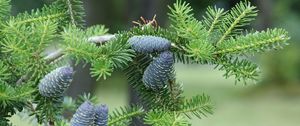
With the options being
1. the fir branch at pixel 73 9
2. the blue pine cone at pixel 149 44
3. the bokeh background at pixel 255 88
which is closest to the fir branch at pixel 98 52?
the blue pine cone at pixel 149 44

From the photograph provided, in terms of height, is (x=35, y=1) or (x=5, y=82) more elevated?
(x=35, y=1)

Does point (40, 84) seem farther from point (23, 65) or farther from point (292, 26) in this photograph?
point (292, 26)

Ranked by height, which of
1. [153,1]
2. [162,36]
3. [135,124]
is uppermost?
[153,1]

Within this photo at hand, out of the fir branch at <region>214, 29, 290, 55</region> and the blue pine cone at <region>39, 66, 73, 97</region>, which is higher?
the fir branch at <region>214, 29, 290, 55</region>

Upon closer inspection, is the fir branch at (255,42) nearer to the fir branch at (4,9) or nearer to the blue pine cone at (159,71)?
the blue pine cone at (159,71)

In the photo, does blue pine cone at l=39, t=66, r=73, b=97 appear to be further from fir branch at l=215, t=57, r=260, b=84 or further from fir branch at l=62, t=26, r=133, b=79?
fir branch at l=215, t=57, r=260, b=84

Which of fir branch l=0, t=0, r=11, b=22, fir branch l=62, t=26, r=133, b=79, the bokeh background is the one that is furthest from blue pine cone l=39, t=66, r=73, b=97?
the bokeh background

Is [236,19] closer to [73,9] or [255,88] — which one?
[73,9]

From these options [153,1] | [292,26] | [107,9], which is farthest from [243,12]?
[292,26]
